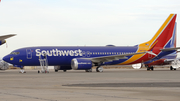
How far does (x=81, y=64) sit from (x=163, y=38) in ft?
52.1

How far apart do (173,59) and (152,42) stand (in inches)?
400

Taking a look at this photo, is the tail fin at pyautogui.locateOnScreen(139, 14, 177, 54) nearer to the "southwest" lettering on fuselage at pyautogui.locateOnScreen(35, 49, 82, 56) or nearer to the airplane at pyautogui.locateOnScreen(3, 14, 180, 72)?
the airplane at pyautogui.locateOnScreen(3, 14, 180, 72)

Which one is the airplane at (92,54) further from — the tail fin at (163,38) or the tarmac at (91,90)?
the tarmac at (91,90)

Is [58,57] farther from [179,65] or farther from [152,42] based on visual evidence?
[179,65]

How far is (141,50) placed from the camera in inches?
1907

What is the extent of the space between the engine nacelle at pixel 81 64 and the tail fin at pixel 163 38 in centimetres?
1084

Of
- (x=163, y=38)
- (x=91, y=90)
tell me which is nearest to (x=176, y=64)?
(x=163, y=38)

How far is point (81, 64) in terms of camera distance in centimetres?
4203

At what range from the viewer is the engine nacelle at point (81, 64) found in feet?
138

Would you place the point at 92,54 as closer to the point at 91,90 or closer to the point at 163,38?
the point at 163,38


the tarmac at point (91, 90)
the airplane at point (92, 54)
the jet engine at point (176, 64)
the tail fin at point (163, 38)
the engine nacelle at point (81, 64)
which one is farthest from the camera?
the jet engine at point (176, 64)

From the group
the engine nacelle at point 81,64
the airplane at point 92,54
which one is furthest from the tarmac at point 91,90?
the airplane at point 92,54

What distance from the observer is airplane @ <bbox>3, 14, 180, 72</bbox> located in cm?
4247

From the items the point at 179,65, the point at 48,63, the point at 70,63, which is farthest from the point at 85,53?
the point at 179,65
